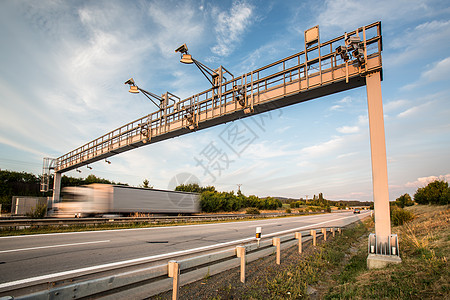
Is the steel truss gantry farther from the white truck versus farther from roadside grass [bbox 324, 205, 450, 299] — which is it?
the white truck

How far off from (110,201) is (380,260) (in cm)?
2233

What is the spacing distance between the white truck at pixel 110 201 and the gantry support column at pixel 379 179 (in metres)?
22.1

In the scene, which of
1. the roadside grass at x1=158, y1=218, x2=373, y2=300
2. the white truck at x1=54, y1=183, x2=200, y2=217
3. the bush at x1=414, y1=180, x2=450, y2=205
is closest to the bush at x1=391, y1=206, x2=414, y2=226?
the roadside grass at x1=158, y1=218, x2=373, y2=300

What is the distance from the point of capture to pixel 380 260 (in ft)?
22.7

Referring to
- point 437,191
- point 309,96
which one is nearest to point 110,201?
point 309,96

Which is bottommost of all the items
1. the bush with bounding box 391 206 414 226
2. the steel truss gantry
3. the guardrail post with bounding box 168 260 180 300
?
the bush with bounding box 391 206 414 226

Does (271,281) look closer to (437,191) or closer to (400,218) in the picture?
(400,218)

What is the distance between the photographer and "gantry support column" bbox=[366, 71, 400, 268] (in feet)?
24.2

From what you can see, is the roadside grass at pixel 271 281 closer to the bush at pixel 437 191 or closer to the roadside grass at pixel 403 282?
the roadside grass at pixel 403 282

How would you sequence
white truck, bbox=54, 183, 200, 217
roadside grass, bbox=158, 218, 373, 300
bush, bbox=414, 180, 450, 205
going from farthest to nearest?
bush, bbox=414, 180, 450, 205, white truck, bbox=54, 183, 200, 217, roadside grass, bbox=158, 218, 373, 300

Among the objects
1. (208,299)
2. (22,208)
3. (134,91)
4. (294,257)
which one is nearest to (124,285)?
(208,299)

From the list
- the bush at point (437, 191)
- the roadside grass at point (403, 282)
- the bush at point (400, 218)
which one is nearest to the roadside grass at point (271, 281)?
the roadside grass at point (403, 282)

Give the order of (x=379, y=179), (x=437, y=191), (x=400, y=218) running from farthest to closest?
(x=437, y=191)
(x=400, y=218)
(x=379, y=179)

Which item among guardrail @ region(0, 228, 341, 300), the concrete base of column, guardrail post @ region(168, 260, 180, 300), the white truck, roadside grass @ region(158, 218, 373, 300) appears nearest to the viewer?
guardrail @ region(0, 228, 341, 300)
